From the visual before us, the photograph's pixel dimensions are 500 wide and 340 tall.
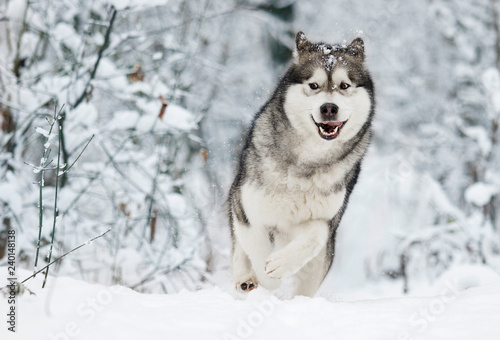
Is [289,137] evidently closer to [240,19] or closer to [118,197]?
[118,197]

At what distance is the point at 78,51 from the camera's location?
4012 millimetres

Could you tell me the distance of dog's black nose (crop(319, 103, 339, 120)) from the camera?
9.37ft

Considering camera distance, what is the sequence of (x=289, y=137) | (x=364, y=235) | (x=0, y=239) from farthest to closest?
(x=364, y=235), (x=0, y=239), (x=289, y=137)

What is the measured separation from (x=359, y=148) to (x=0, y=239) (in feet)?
9.09

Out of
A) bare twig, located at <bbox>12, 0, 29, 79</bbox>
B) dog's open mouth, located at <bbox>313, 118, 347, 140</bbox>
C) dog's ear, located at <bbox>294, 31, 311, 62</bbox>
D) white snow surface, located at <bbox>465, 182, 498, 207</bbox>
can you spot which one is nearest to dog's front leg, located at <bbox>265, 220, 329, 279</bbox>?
dog's open mouth, located at <bbox>313, 118, 347, 140</bbox>

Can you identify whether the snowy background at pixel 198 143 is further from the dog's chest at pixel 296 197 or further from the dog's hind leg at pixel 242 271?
the dog's chest at pixel 296 197

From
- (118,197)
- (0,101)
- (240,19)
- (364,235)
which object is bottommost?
(364,235)

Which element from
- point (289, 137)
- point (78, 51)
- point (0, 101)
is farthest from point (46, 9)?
point (289, 137)

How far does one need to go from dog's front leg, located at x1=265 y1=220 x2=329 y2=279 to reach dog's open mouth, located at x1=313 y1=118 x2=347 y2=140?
0.48 m

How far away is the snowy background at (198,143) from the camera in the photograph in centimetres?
399

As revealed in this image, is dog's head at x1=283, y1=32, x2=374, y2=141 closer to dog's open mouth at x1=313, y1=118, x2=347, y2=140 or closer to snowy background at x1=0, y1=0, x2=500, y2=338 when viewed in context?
dog's open mouth at x1=313, y1=118, x2=347, y2=140

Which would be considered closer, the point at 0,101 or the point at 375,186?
the point at 0,101

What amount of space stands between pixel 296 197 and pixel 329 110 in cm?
50

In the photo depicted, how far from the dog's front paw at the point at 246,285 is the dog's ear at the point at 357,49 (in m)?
1.44
